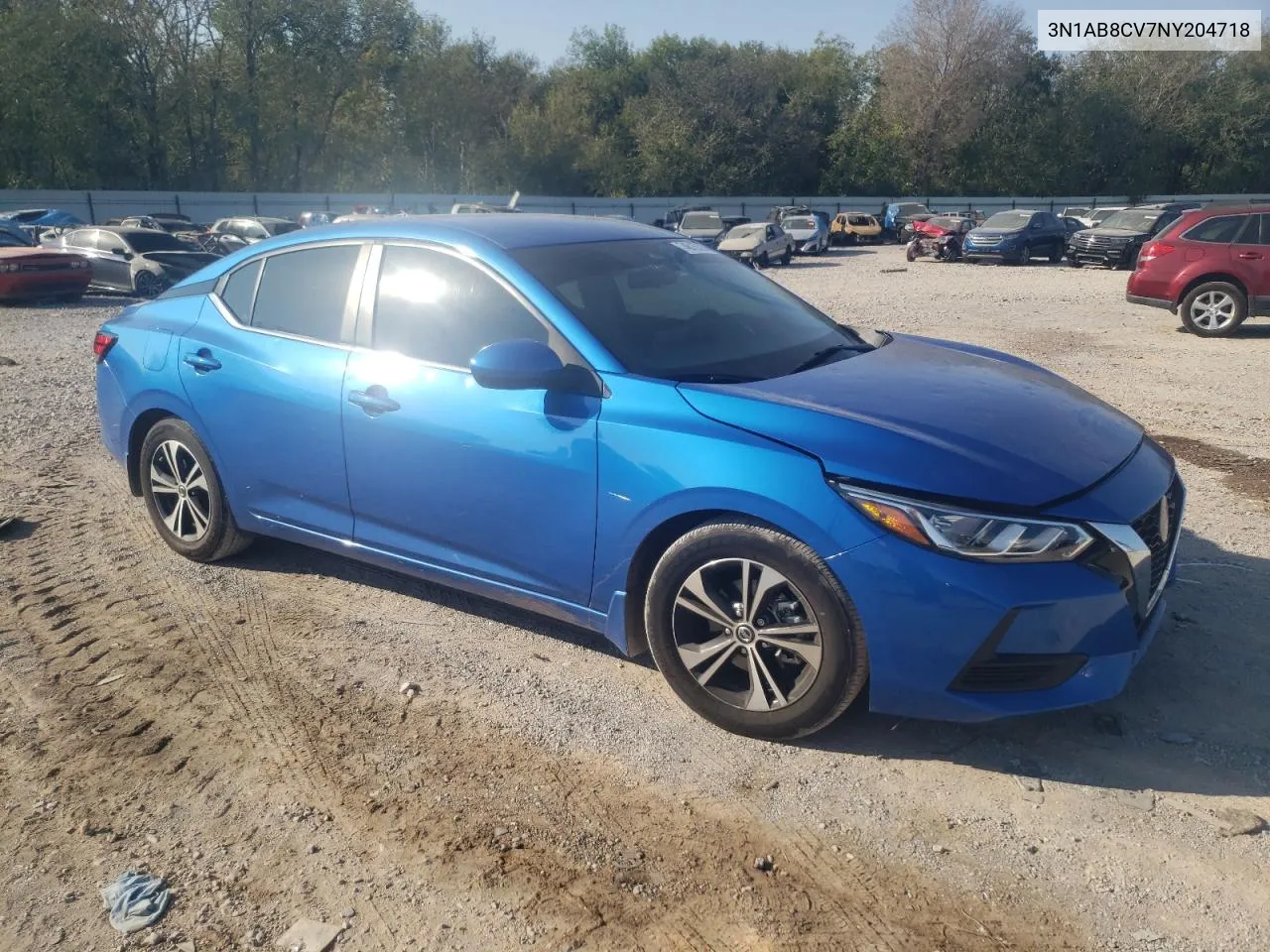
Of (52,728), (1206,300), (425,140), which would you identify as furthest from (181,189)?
(52,728)

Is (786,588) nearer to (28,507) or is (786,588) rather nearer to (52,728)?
(52,728)

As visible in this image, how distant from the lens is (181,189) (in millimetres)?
54125

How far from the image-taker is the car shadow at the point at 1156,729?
10.8 feet

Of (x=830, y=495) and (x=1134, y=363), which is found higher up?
(x=830, y=495)

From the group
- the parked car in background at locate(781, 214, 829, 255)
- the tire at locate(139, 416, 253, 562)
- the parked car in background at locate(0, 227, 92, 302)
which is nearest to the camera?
the tire at locate(139, 416, 253, 562)

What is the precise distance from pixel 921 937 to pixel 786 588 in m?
1.11

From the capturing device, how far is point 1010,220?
2941cm

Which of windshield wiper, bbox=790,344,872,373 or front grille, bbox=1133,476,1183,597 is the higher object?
windshield wiper, bbox=790,344,872,373

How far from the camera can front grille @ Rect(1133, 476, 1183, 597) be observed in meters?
3.42

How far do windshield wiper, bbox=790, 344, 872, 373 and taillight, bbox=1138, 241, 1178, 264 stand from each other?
35.9 ft

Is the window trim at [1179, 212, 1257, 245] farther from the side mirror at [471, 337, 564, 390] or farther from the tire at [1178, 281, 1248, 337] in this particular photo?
the side mirror at [471, 337, 564, 390]

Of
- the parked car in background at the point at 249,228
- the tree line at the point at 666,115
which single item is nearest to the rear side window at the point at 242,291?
the parked car in background at the point at 249,228

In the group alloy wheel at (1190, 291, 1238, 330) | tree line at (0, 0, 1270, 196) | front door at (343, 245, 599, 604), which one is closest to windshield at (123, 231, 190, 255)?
alloy wheel at (1190, 291, 1238, 330)

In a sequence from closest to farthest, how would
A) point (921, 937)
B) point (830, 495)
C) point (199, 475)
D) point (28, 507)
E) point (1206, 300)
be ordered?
point (921, 937), point (830, 495), point (199, 475), point (28, 507), point (1206, 300)
